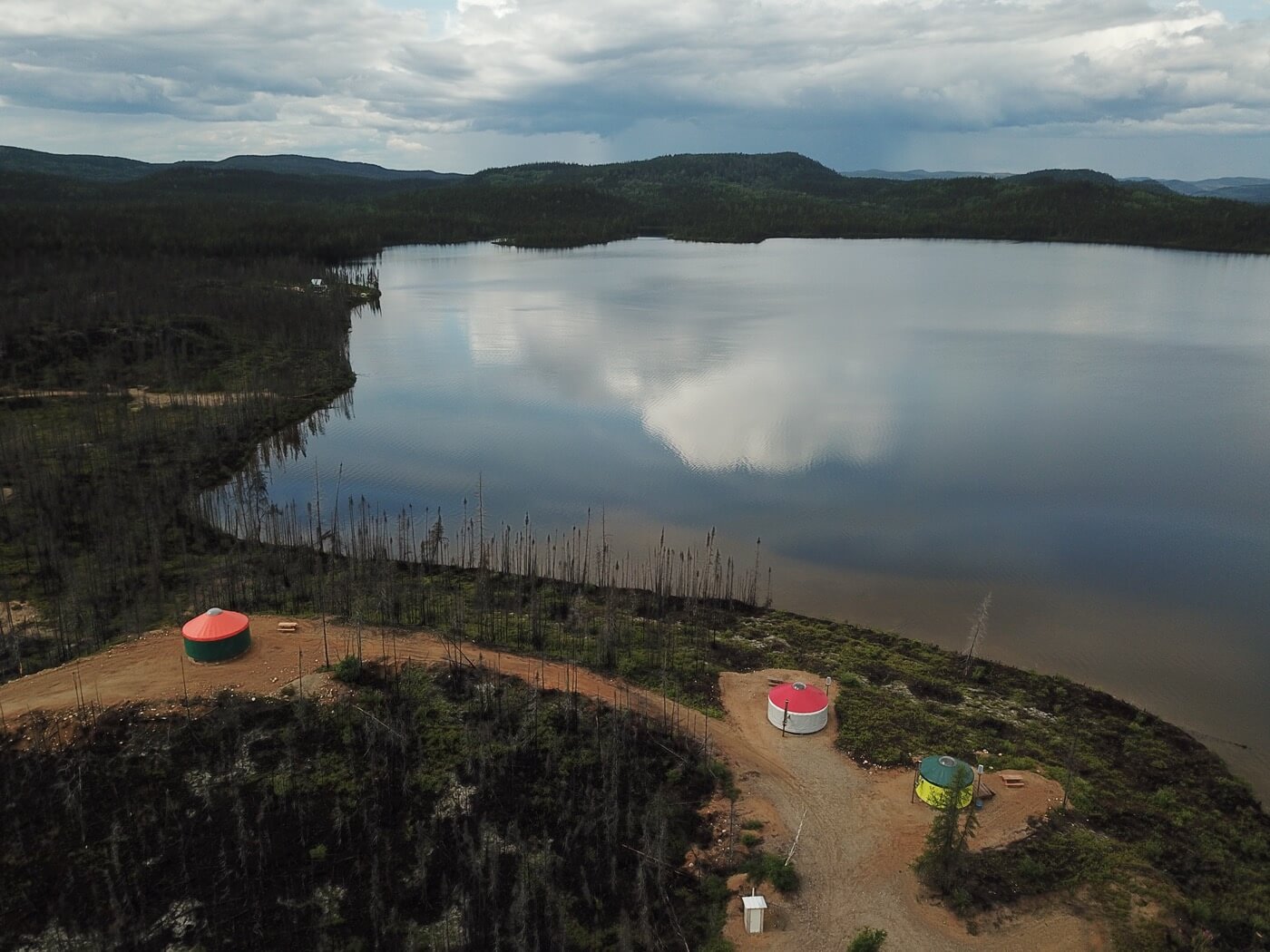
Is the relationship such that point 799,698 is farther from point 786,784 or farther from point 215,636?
point 215,636

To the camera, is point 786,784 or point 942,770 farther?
point 786,784

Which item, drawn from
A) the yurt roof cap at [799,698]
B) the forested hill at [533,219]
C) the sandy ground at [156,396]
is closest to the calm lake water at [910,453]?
the sandy ground at [156,396]

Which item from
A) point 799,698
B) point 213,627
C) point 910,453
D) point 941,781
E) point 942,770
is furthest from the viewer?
point 910,453

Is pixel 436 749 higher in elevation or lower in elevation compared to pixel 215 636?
lower

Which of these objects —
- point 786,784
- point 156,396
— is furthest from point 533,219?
point 786,784

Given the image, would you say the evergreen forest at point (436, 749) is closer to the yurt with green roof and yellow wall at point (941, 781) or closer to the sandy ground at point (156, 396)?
the yurt with green roof and yellow wall at point (941, 781)
